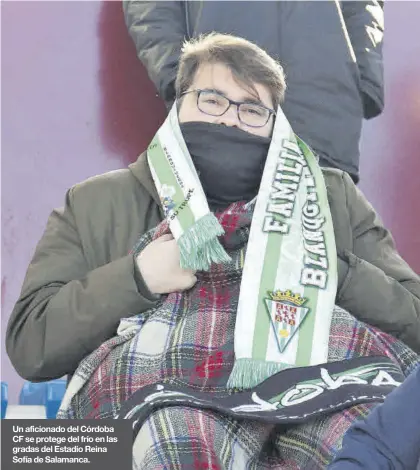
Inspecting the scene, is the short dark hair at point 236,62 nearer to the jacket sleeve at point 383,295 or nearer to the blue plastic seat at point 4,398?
the jacket sleeve at point 383,295

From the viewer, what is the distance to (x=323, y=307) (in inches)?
77.2

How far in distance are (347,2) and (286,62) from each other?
1.18 feet

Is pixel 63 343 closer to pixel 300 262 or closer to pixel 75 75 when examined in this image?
pixel 300 262

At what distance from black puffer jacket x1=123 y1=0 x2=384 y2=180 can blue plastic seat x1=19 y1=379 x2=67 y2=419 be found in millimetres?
800

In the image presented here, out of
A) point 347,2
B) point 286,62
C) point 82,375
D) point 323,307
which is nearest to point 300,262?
point 323,307

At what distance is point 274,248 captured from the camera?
2027 millimetres

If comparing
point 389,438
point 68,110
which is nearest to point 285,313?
point 389,438

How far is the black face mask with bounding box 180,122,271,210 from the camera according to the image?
2.09m

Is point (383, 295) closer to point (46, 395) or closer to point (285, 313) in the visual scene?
point (285, 313)

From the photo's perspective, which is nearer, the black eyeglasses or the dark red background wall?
the black eyeglasses

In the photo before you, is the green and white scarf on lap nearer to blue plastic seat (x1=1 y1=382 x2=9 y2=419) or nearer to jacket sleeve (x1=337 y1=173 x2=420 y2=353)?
jacket sleeve (x1=337 y1=173 x2=420 y2=353)

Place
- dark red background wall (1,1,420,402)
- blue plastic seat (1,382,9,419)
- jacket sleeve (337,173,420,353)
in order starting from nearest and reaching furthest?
jacket sleeve (337,173,420,353) → blue plastic seat (1,382,9,419) → dark red background wall (1,1,420,402)

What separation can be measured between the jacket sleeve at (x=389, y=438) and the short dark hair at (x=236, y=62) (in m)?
0.91

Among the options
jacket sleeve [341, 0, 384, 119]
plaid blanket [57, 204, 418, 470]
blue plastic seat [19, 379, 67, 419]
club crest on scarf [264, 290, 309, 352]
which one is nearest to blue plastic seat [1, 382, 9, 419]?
blue plastic seat [19, 379, 67, 419]
